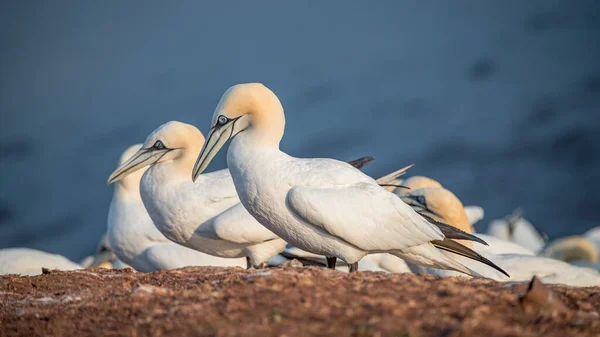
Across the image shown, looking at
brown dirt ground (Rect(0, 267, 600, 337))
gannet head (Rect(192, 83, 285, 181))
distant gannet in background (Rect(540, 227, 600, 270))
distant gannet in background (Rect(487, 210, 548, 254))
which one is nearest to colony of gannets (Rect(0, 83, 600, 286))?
gannet head (Rect(192, 83, 285, 181))

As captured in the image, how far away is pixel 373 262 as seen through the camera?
30.8 ft

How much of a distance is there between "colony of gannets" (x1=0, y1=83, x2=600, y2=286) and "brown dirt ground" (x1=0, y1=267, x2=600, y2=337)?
3.14ft

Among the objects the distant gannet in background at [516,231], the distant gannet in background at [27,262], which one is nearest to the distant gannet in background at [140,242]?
the distant gannet in background at [27,262]

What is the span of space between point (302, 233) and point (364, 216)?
43 centimetres

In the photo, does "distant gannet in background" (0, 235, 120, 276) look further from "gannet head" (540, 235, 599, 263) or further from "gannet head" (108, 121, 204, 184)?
"gannet head" (540, 235, 599, 263)

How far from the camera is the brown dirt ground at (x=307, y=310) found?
10.5 feet

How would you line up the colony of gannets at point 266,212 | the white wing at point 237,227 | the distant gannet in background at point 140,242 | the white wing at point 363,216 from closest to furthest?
the white wing at point 363,216 < the colony of gannets at point 266,212 < the white wing at point 237,227 < the distant gannet in background at point 140,242

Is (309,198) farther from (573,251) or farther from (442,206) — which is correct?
(573,251)

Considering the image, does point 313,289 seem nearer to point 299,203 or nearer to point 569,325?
point 569,325

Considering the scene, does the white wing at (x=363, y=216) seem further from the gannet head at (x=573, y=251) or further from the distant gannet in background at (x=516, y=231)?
the distant gannet in background at (x=516, y=231)

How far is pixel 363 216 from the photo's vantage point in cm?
557

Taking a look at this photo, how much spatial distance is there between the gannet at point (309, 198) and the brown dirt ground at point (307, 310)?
88 centimetres

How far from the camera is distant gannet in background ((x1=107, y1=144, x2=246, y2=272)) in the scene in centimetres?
842

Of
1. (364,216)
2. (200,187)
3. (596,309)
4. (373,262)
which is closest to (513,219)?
(373,262)
